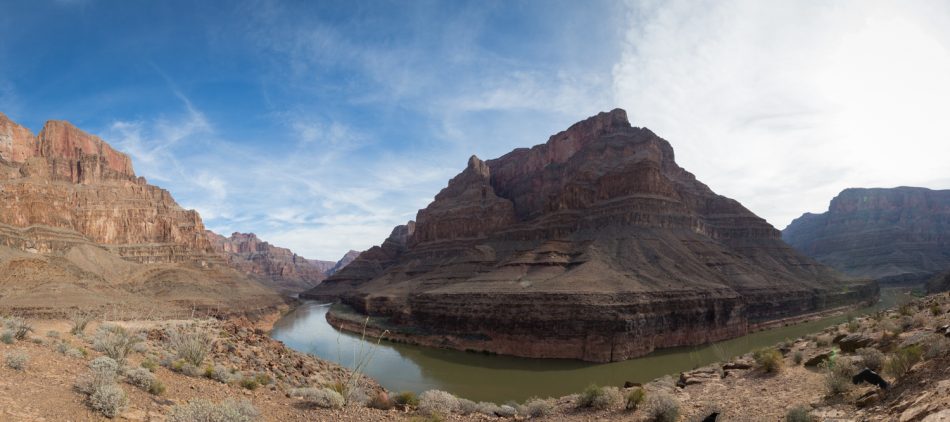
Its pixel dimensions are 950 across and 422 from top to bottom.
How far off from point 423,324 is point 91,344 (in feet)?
121

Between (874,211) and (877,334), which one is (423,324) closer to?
(877,334)

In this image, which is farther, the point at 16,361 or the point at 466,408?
the point at 466,408

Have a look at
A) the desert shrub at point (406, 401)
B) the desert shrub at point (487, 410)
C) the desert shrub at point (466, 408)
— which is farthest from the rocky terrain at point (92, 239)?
the desert shrub at point (487, 410)

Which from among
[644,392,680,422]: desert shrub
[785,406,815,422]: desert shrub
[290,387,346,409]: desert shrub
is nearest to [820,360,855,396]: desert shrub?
[785,406,815,422]: desert shrub

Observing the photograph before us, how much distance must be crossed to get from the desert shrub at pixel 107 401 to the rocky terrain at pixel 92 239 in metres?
42.6

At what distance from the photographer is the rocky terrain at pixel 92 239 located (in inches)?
1939

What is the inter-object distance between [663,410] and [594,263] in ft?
126

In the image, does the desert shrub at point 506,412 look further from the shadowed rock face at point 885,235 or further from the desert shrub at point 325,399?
the shadowed rock face at point 885,235

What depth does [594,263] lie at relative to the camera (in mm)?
48688

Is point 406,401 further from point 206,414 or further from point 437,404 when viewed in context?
point 206,414

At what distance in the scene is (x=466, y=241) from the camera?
89.6 metres

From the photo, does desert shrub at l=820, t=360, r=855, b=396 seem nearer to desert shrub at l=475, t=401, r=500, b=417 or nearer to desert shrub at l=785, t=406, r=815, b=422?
desert shrub at l=785, t=406, r=815, b=422

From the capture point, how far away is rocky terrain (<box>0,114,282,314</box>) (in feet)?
162

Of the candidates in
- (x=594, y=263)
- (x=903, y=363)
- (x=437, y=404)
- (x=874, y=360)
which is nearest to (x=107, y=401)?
(x=437, y=404)
